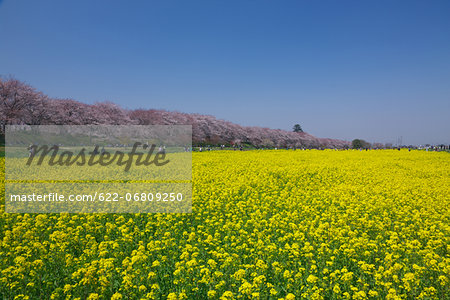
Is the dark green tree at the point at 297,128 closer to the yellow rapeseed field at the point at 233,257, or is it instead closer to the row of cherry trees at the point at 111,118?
the row of cherry trees at the point at 111,118

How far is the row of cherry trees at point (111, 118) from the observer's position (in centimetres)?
4891

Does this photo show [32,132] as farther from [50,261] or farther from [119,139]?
[50,261]

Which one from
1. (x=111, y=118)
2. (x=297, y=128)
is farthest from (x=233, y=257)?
(x=297, y=128)

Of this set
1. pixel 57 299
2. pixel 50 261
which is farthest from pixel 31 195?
pixel 57 299

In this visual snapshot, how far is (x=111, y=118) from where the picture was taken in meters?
70.7

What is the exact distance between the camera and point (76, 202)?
37.6 feet

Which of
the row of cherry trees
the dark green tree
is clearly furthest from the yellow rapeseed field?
the dark green tree

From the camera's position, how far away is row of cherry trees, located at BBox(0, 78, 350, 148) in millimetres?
48906

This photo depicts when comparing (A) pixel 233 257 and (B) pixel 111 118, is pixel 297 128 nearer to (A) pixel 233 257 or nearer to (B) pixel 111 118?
(B) pixel 111 118

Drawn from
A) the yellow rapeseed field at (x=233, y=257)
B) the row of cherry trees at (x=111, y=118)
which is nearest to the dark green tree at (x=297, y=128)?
the row of cherry trees at (x=111, y=118)

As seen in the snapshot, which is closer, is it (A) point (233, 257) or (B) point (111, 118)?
(A) point (233, 257)

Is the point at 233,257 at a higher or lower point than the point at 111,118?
lower

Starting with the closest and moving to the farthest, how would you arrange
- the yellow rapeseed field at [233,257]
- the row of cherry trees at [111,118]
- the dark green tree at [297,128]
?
the yellow rapeseed field at [233,257] < the row of cherry trees at [111,118] < the dark green tree at [297,128]

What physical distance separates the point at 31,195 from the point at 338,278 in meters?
13.1
